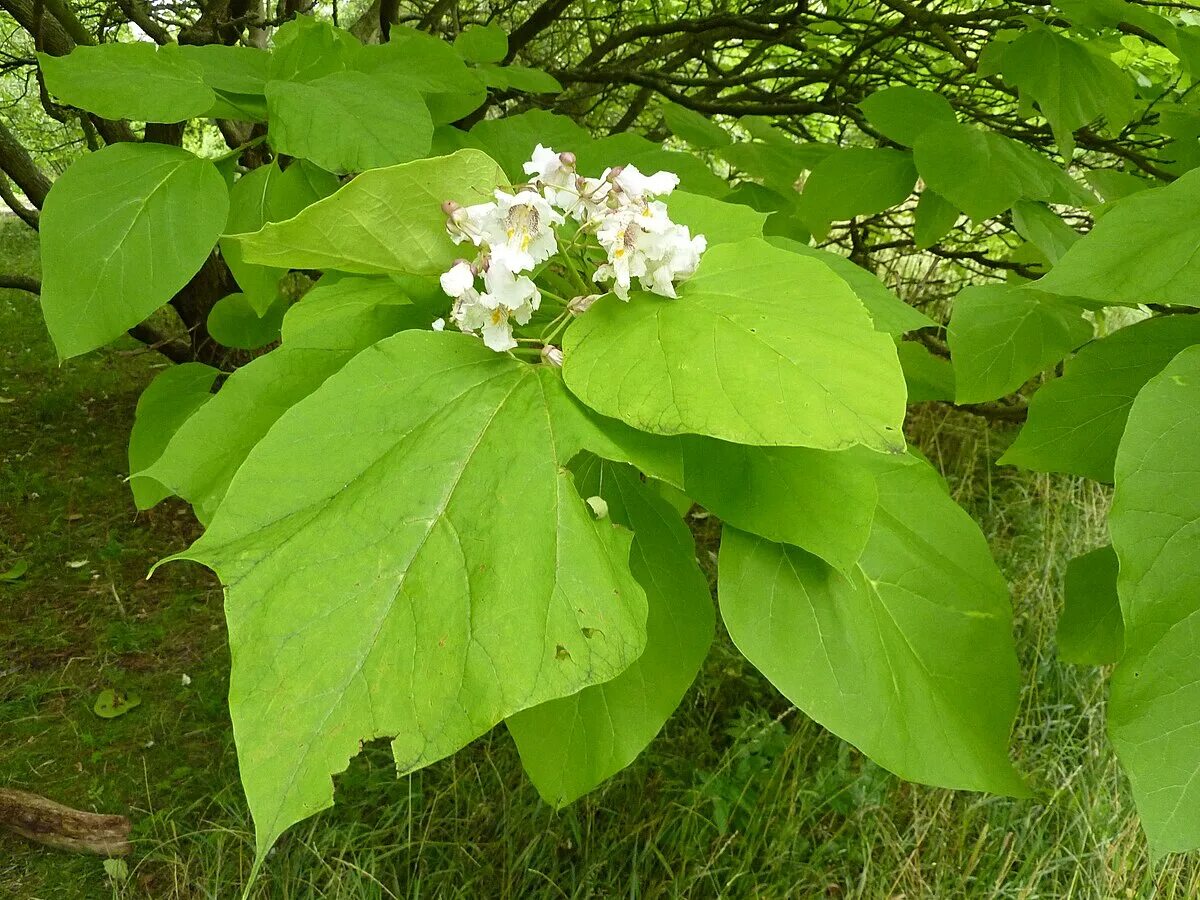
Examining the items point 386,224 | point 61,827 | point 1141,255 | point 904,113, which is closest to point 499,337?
point 386,224

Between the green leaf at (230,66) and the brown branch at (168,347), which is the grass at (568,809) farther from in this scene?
the green leaf at (230,66)

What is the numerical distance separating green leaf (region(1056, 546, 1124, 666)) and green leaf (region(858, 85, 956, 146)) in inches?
31.5

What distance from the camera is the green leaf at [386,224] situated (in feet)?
2.20

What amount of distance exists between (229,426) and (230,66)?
2.48 feet

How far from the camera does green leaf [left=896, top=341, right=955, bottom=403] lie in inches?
50.1

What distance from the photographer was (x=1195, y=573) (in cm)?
62

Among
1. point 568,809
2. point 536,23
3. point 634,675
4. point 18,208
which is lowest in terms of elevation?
point 568,809

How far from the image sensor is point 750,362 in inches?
24.5

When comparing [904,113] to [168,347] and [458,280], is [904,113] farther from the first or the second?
[168,347]

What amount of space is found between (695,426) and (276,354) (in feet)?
1.40

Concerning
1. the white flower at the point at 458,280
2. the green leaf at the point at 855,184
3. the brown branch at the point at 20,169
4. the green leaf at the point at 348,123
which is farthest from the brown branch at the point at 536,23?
the white flower at the point at 458,280

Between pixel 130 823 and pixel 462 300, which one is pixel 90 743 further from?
pixel 462 300

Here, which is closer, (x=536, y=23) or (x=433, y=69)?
(x=433, y=69)

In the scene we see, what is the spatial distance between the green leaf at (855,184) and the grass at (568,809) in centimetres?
148
